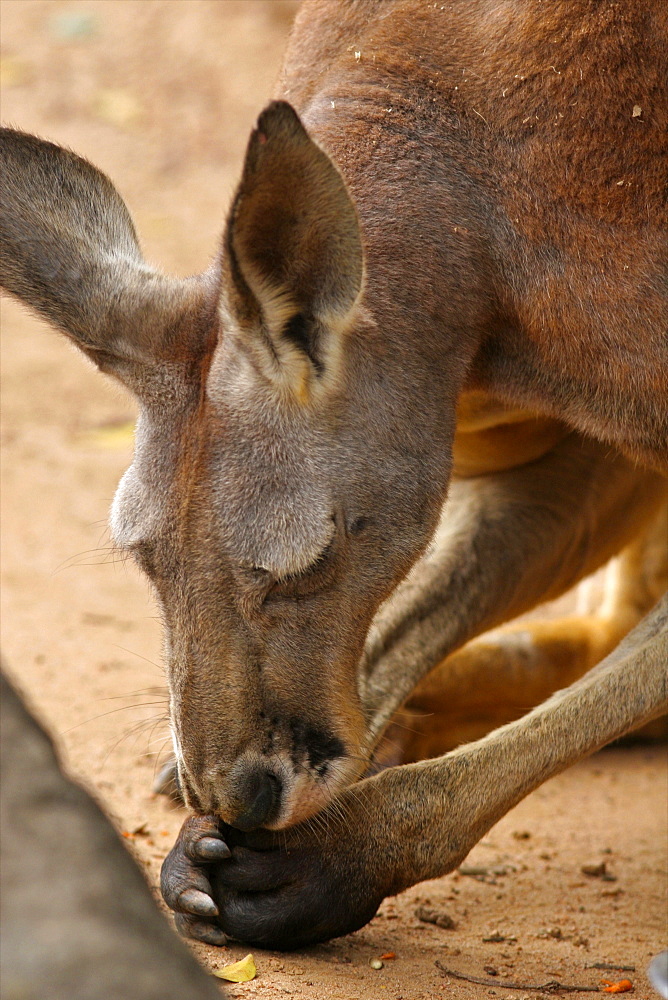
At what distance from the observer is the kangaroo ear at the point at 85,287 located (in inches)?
108

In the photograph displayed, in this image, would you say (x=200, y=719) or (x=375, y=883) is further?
(x=375, y=883)

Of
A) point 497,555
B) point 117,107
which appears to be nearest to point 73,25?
point 117,107

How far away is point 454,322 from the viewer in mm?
2955

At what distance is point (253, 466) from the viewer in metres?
2.60

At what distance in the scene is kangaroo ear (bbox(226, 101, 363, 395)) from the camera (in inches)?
90.9

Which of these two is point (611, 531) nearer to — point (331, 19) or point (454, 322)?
point (454, 322)

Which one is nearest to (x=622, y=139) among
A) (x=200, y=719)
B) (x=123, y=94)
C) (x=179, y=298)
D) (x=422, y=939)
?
(x=179, y=298)

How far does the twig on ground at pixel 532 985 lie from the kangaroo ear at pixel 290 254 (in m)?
1.29

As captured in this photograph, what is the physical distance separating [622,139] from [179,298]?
107 cm

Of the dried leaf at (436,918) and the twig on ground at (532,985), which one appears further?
the dried leaf at (436,918)

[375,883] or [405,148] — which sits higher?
[405,148]

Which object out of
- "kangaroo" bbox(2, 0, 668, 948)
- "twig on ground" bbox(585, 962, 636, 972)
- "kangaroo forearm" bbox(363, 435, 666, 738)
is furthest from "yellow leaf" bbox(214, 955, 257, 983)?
"kangaroo forearm" bbox(363, 435, 666, 738)

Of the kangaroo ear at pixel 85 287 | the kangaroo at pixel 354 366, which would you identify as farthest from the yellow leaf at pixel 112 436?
the kangaroo ear at pixel 85 287

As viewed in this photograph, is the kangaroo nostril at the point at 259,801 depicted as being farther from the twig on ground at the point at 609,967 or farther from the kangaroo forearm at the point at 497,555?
the kangaroo forearm at the point at 497,555
